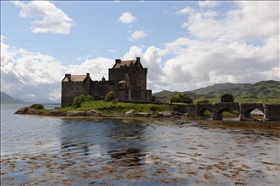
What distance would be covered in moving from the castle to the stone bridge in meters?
23.6

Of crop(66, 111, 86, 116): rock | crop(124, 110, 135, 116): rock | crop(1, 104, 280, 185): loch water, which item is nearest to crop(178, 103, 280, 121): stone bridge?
crop(124, 110, 135, 116): rock

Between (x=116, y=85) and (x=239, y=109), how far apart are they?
174 feet

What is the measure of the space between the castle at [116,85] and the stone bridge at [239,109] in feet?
77.4

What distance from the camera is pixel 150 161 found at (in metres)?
25.0

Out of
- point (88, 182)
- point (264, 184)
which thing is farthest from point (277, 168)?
point (88, 182)

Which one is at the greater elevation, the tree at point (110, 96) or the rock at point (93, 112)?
the tree at point (110, 96)

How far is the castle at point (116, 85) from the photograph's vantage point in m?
113

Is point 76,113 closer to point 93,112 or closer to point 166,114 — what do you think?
point 93,112

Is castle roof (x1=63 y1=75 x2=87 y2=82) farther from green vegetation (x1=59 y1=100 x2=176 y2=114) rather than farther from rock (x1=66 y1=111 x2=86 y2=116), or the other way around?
rock (x1=66 y1=111 x2=86 y2=116)

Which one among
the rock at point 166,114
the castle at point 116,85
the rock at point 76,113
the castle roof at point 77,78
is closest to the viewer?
the rock at point 166,114

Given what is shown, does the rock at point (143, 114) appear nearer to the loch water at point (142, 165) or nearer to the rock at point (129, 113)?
the rock at point (129, 113)

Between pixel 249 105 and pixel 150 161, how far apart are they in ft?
210

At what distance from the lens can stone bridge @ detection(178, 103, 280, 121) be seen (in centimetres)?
7488

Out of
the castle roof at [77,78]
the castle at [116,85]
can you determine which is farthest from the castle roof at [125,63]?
the castle roof at [77,78]
